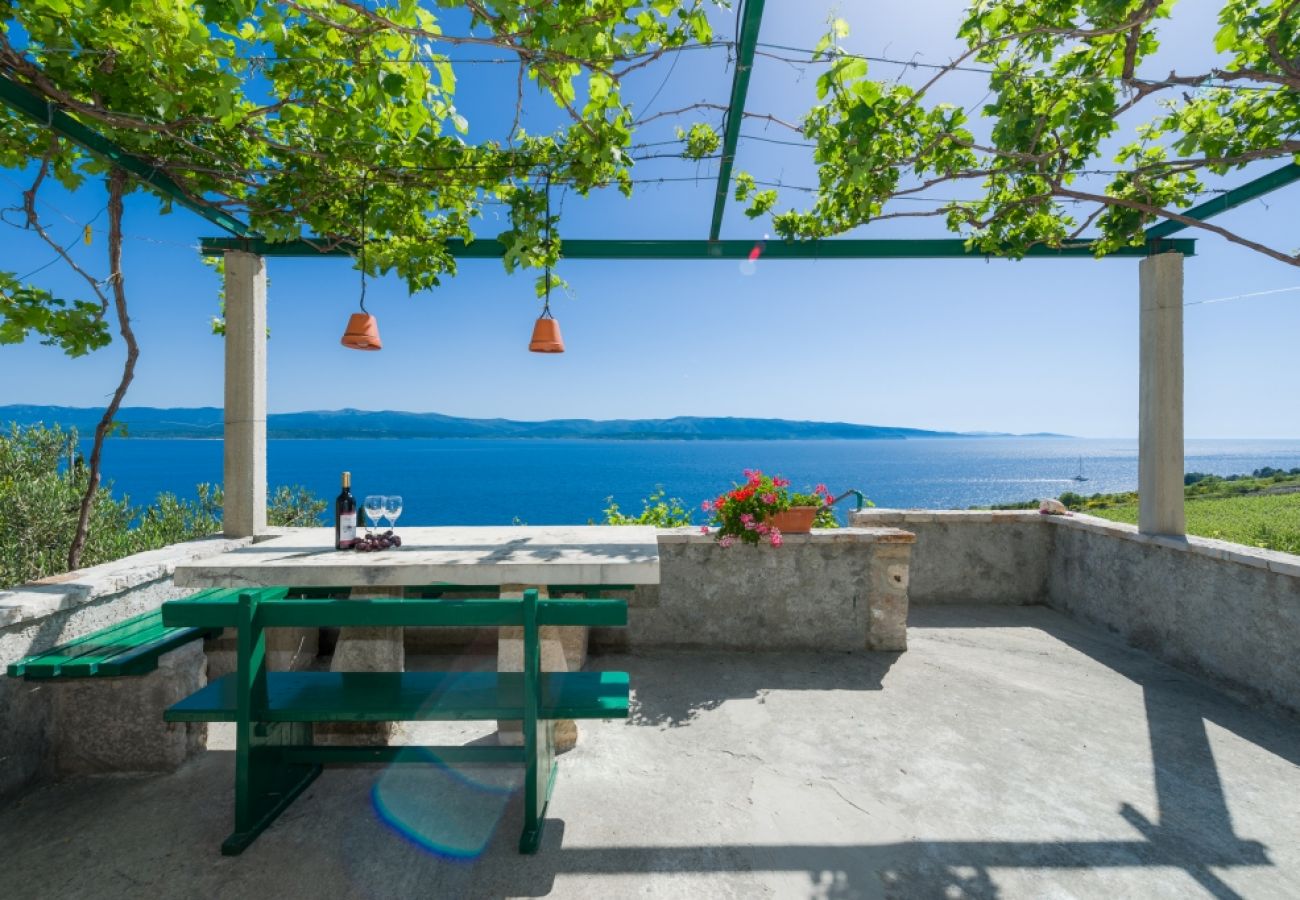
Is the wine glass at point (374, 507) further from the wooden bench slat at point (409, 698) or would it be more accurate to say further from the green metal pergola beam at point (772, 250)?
the green metal pergola beam at point (772, 250)

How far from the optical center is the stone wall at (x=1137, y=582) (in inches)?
144

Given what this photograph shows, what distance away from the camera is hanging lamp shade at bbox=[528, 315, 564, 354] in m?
3.53

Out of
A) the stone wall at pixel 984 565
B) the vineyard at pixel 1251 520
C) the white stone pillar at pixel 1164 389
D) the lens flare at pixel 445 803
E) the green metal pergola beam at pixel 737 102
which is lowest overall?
the lens flare at pixel 445 803

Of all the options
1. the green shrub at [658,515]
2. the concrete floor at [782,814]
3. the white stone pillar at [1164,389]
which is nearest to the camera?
the concrete floor at [782,814]

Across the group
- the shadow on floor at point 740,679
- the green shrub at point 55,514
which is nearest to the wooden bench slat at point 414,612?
the shadow on floor at point 740,679

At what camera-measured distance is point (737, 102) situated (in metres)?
3.60

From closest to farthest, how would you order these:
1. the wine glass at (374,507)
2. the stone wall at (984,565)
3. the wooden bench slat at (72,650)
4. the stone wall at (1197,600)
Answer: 1. the wooden bench slat at (72,650)
2. the wine glass at (374,507)
3. the stone wall at (1197,600)
4. the stone wall at (984,565)

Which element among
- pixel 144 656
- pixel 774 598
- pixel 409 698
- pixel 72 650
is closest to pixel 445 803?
pixel 409 698

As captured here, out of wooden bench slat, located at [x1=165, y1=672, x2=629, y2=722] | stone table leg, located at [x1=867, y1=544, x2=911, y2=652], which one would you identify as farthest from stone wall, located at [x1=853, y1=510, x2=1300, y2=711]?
wooden bench slat, located at [x1=165, y1=672, x2=629, y2=722]

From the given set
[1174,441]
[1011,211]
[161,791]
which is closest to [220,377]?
[161,791]

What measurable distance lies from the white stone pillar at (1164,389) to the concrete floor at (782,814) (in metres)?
1.49

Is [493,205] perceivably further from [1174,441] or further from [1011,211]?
[1174,441]

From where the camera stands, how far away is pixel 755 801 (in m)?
2.64

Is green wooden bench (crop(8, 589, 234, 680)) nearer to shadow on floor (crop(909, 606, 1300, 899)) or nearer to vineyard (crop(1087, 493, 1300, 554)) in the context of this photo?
shadow on floor (crop(909, 606, 1300, 899))
